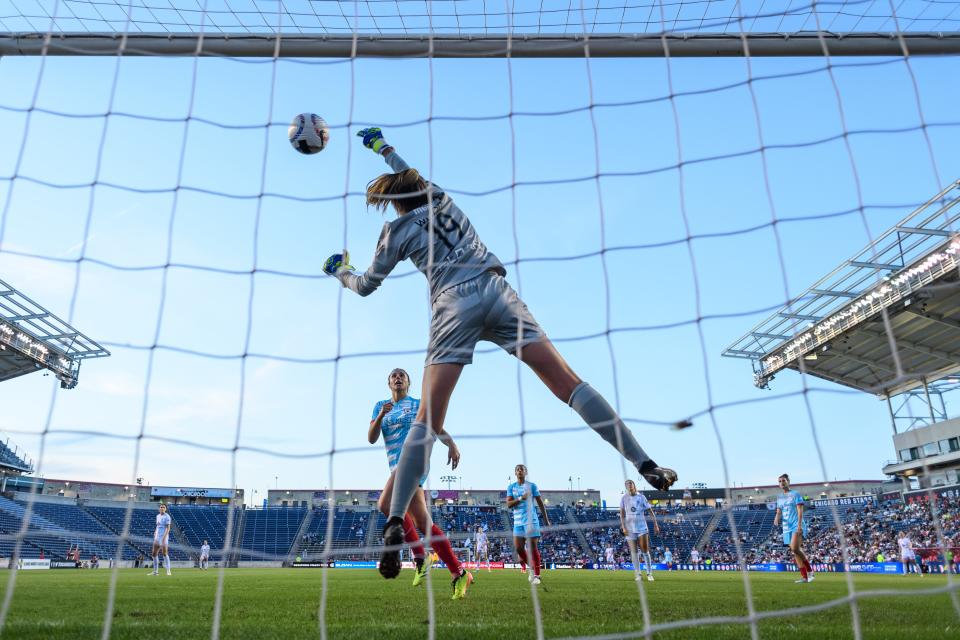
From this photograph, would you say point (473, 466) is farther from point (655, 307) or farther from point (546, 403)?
point (655, 307)

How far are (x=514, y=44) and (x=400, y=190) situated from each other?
1533 millimetres

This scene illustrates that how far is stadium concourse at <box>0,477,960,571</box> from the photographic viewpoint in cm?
2586

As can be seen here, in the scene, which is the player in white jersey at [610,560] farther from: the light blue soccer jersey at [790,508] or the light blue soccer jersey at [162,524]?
the light blue soccer jersey at [162,524]

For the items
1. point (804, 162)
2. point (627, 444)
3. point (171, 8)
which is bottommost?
point (627, 444)

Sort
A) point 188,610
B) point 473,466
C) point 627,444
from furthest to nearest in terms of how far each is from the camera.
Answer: point 473,466 → point 188,610 → point 627,444

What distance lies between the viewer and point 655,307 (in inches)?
163

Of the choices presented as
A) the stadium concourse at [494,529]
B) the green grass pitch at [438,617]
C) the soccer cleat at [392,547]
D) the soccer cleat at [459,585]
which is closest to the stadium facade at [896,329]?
the stadium concourse at [494,529]

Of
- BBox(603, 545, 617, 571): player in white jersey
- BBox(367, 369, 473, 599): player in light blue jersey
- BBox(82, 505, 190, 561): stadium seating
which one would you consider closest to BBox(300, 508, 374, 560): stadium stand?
BBox(82, 505, 190, 561): stadium seating

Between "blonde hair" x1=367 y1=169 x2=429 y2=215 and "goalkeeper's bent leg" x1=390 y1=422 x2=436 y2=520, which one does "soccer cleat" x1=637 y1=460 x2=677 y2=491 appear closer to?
"goalkeeper's bent leg" x1=390 y1=422 x2=436 y2=520

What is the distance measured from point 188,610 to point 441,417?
278 centimetres

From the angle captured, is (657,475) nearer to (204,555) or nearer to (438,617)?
(438,617)

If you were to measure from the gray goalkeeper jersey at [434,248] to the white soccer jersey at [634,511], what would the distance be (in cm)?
604

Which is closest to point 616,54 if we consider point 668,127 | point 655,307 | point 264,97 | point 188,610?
point 668,127

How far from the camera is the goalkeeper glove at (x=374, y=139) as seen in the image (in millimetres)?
3555
